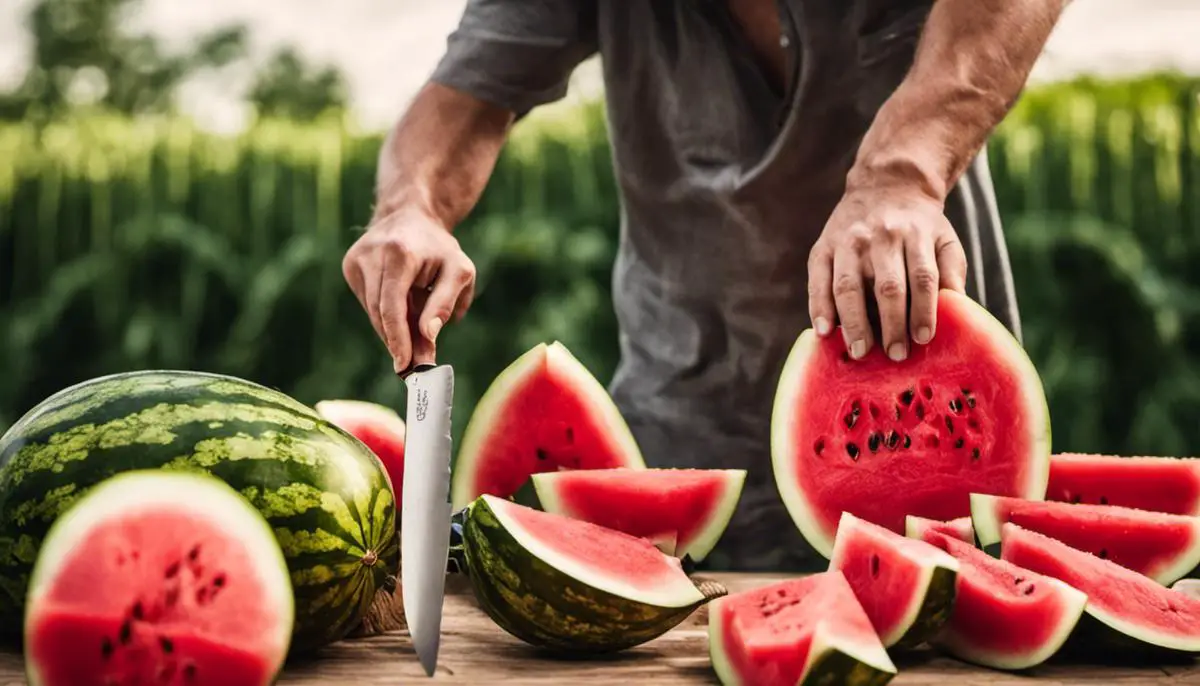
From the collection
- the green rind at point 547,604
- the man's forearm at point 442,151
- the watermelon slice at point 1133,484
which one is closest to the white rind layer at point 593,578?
the green rind at point 547,604

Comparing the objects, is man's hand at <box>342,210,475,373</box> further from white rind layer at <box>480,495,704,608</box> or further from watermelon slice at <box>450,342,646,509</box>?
white rind layer at <box>480,495,704,608</box>

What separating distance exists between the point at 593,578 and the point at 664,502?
1.63 ft

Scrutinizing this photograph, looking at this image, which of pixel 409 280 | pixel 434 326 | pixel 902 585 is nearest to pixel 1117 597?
pixel 902 585

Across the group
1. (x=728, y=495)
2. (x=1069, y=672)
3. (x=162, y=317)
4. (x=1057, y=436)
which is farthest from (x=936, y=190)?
(x=162, y=317)

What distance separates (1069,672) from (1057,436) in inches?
139

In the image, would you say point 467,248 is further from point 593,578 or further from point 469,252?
point 593,578

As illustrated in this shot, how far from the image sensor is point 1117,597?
160 cm

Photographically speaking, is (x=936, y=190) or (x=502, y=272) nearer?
(x=936, y=190)

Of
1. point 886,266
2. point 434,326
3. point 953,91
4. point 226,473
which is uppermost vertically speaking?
point 953,91

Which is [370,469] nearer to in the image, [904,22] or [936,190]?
[936,190]

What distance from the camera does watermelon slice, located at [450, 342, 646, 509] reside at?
2201mm

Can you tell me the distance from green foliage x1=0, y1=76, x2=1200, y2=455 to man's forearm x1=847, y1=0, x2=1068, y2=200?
9.87 ft

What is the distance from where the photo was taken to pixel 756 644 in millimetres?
1376

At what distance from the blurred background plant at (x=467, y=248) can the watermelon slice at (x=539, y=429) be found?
2.80 metres
